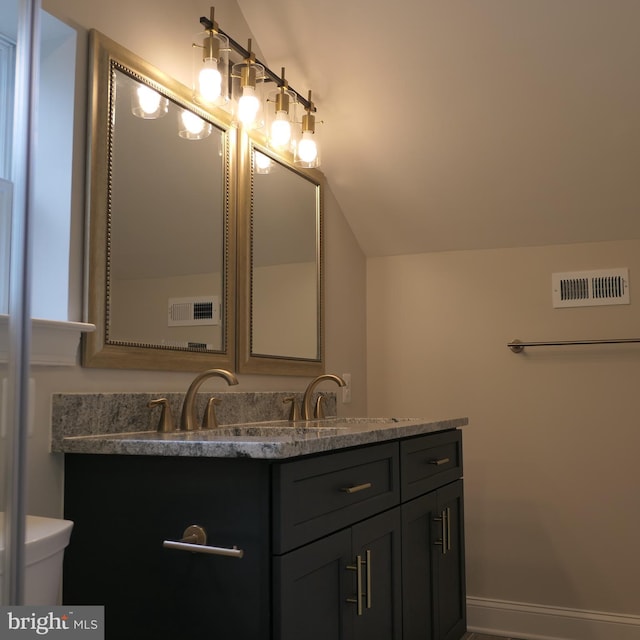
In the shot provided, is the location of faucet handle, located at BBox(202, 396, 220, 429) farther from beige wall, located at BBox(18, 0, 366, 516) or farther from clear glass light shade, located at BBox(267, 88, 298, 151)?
clear glass light shade, located at BBox(267, 88, 298, 151)

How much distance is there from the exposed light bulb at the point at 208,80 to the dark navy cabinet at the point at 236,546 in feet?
3.59

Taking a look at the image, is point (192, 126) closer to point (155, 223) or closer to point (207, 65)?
point (207, 65)

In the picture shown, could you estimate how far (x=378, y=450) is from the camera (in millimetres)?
1909

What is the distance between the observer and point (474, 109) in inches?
103

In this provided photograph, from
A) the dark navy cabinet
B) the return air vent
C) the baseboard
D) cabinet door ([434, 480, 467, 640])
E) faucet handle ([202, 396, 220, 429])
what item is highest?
the return air vent

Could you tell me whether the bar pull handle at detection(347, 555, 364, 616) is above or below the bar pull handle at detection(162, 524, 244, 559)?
below

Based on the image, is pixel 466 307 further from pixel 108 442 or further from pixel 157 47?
pixel 108 442

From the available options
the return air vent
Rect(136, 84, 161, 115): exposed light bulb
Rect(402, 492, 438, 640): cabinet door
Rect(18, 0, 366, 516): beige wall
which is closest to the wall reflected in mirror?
Rect(18, 0, 366, 516): beige wall

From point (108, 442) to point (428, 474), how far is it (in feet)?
3.43

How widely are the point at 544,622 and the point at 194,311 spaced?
1839mm

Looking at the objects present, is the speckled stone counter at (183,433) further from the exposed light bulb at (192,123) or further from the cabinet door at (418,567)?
the exposed light bulb at (192,123)

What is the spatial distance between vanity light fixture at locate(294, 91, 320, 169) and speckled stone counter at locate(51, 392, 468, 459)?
0.84 metres

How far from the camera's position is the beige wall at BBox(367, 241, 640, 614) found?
112 inches

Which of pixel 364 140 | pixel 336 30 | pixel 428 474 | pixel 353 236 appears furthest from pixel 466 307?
pixel 336 30
